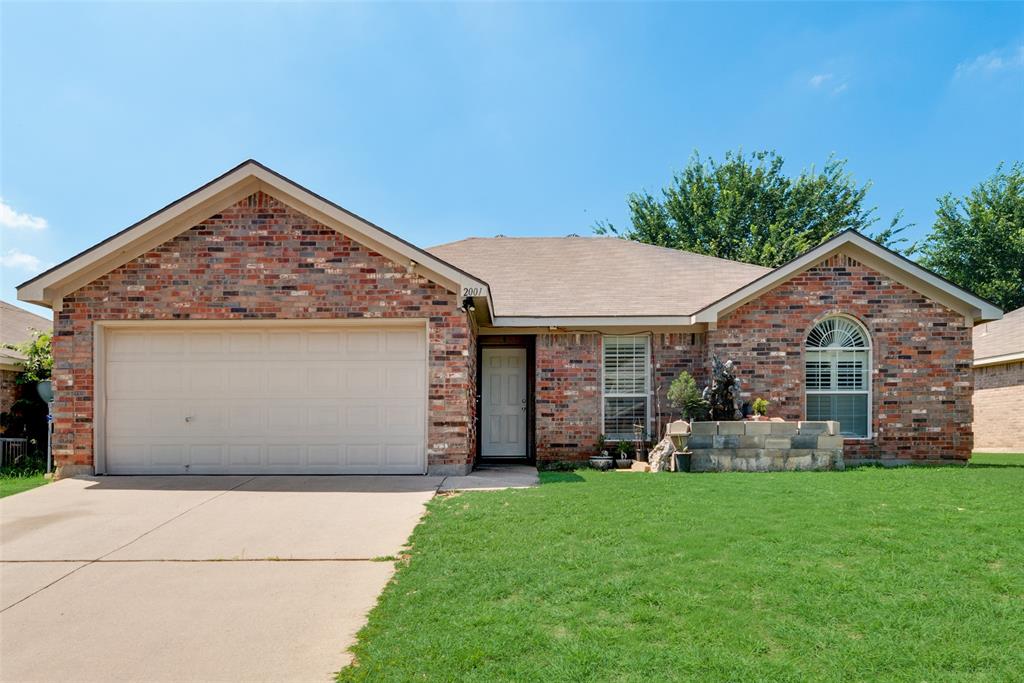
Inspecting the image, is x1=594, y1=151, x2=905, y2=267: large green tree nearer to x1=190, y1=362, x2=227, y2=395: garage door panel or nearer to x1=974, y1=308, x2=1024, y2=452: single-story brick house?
x1=974, y1=308, x2=1024, y2=452: single-story brick house

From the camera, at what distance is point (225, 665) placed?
3.36m

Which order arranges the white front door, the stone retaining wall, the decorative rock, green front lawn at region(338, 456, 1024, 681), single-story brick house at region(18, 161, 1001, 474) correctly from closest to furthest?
green front lawn at region(338, 456, 1024, 681) < single-story brick house at region(18, 161, 1001, 474) < the stone retaining wall < the decorative rock < the white front door

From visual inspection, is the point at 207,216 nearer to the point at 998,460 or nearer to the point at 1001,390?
the point at 998,460

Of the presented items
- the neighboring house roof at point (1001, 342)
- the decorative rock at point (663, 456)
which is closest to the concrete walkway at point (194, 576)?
the decorative rock at point (663, 456)

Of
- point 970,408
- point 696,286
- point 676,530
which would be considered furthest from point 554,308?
point 970,408

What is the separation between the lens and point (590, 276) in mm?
13023

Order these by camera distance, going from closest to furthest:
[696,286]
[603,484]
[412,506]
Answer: [412,506] → [603,484] → [696,286]

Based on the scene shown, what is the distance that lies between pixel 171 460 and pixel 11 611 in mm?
5485

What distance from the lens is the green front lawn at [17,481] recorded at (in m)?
8.33

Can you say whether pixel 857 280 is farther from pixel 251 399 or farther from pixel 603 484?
pixel 251 399

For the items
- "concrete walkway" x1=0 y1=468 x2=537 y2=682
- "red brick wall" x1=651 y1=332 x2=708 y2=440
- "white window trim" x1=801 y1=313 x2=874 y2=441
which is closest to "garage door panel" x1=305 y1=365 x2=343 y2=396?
"concrete walkway" x1=0 y1=468 x2=537 y2=682

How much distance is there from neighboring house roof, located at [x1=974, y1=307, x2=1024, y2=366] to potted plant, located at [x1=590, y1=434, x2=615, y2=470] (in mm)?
12470

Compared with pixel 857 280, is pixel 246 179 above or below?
above

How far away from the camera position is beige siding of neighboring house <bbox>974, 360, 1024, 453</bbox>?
52.6ft
